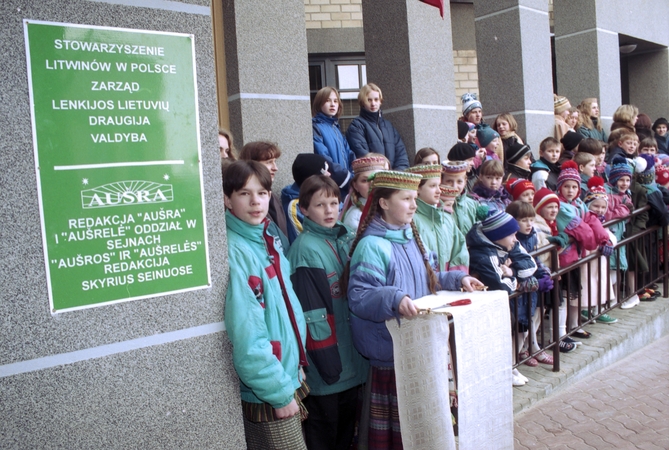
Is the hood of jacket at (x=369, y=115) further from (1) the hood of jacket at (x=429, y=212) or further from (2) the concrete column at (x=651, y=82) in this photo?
(2) the concrete column at (x=651, y=82)

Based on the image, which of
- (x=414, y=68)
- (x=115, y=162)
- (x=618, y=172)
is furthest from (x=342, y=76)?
(x=115, y=162)

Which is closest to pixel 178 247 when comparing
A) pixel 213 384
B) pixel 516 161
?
pixel 213 384

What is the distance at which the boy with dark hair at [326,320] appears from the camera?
10.7ft

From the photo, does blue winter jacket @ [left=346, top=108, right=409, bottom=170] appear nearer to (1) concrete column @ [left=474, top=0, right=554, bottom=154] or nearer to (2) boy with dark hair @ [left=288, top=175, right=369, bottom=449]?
(2) boy with dark hair @ [left=288, top=175, right=369, bottom=449]

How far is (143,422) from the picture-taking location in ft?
7.57

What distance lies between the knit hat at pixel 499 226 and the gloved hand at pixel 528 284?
0.43 meters

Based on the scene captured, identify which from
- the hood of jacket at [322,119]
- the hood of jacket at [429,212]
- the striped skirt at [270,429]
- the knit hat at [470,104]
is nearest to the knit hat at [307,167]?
the hood of jacket at [429,212]

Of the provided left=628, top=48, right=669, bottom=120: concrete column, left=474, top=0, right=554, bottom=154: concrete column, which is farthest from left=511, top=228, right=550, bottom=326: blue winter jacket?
left=628, top=48, right=669, bottom=120: concrete column

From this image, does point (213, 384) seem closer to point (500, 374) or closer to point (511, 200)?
point (500, 374)

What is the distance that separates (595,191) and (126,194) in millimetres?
5385

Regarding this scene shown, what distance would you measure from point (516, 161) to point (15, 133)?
213 inches

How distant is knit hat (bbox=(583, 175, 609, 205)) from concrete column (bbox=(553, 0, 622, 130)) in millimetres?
4452

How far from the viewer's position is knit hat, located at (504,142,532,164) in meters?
6.52

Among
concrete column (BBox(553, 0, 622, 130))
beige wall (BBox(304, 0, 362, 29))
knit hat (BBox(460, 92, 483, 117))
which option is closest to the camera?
knit hat (BBox(460, 92, 483, 117))
